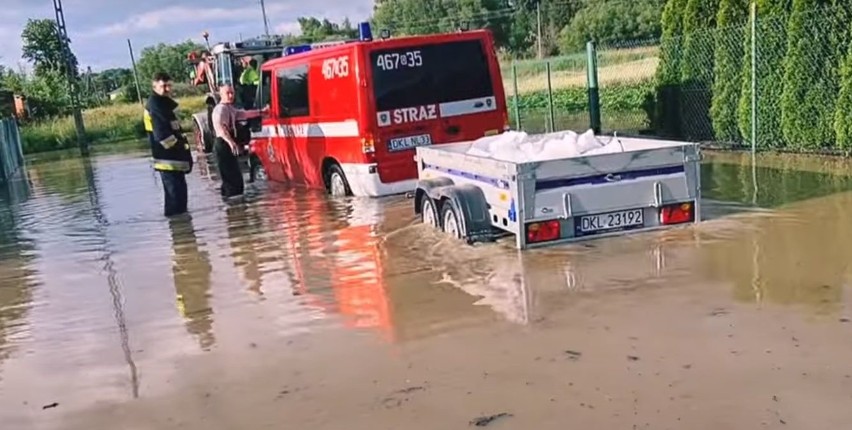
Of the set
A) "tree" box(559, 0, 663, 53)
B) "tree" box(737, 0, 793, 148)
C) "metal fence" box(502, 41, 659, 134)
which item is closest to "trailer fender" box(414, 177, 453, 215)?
"tree" box(737, 0, 793, 148)

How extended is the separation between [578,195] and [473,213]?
995 millimetres

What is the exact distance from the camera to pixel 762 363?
454 centimetres

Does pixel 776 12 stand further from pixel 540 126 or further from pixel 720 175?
pixel 540 126

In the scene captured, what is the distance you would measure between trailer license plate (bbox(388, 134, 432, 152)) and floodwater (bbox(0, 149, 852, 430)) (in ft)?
3.18

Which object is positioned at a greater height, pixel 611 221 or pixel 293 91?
pixel 293 91

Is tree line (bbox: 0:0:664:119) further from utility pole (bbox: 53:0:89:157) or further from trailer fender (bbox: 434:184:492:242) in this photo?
trailer fender (bbox: 434:184:492:242)

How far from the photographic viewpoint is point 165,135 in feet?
36.3

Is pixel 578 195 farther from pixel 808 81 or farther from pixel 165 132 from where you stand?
pixel 165 132

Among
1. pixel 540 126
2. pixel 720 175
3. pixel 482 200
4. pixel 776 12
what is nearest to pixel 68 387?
pixel 482 200

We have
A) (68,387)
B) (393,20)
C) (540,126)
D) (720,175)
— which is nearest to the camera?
(68,387)

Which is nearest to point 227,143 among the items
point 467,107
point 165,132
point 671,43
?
point 165,132

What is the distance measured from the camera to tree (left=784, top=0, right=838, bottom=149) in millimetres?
10859

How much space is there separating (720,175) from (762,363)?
6797 mm

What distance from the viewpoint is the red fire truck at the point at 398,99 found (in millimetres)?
10055
